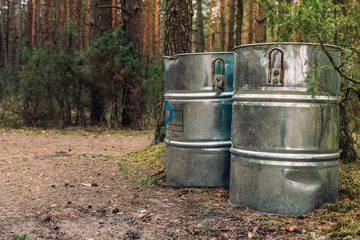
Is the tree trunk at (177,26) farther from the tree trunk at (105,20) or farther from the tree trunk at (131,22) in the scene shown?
the tree trunk at (105,20)

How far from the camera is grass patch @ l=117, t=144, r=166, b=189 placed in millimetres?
4266

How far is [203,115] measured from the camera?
3781 millimetres

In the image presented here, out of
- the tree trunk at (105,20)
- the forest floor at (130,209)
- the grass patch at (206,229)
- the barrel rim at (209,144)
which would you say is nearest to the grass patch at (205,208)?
the forest floor at (130,209)

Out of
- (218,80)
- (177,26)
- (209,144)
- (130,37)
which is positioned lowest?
(209,144)

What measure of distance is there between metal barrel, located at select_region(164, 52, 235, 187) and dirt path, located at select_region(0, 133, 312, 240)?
220 millimetres

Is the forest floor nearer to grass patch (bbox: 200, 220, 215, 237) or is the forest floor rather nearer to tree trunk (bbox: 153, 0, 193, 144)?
grass patch (bbox: 200, 220, 215, 237)

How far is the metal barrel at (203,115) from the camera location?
12.3ft

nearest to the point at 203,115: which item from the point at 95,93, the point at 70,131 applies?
the point at 70,131

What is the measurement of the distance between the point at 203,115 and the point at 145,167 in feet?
5.31

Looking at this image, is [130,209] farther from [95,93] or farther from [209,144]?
[95,93]

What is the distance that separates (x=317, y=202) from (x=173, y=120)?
1648 millimetres

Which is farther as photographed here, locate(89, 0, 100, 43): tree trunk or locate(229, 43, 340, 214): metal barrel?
locate(89, 0, 100, 43): tree trunk

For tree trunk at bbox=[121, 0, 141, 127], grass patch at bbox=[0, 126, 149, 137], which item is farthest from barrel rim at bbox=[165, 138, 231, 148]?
tree trunk at bbox=[121, 0, 141, 127]

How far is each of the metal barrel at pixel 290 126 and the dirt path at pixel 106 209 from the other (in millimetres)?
245
